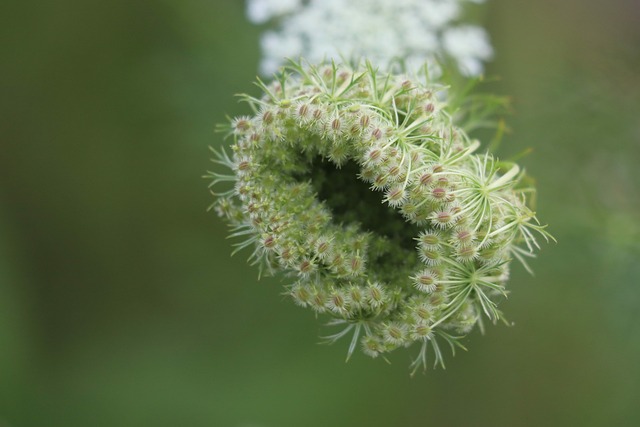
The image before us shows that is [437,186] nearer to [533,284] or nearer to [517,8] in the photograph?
[533,284]

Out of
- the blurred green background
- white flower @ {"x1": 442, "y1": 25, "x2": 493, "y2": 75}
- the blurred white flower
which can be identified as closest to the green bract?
the blurred white flower

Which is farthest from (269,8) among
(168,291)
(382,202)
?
(168,291)

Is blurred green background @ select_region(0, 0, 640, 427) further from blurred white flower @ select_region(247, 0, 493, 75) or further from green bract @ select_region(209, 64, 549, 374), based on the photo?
green bract @ select_region(209, 64, 549, 374)

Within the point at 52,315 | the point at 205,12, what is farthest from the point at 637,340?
the point at 52,315

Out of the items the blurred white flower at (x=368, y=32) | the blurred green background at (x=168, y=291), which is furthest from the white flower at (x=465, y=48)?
the blurred green background at (x=168, y=291)

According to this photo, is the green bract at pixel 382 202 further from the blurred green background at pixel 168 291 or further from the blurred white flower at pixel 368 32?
the blurred green background at pixel 168 291

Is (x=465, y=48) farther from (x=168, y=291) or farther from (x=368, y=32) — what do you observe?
(x=168, y=291)
